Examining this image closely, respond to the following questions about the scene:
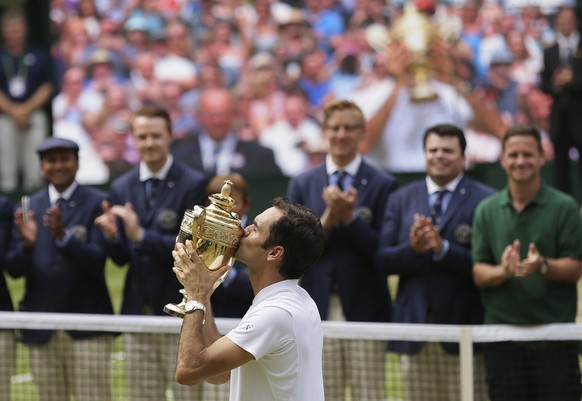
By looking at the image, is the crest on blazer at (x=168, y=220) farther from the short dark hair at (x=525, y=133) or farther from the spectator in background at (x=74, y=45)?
the spectator in background at (x=74, y=45)

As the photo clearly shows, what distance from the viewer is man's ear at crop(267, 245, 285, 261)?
16.3ft

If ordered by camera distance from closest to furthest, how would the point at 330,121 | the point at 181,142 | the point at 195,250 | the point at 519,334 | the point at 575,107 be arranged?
the point at 195,250 < the point at 519,334 < the point at 330,121 < the point at 575,107 < the point at 181,142

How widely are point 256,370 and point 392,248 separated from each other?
2.90 metres

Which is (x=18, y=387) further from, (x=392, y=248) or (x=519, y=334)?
(x=519, y=334)

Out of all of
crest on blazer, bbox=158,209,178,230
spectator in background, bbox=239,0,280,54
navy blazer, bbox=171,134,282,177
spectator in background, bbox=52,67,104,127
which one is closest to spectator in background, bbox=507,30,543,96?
spectator in background, bbox=239,0,280,54

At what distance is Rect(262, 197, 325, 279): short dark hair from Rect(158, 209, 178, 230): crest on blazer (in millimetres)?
3278

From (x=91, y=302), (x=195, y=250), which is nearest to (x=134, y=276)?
(x=91, y=302)

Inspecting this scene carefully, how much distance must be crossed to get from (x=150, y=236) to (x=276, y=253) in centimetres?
314

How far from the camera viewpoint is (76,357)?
8.09 meters

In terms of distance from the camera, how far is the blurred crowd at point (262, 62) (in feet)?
Result: 45.2

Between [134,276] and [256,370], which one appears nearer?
[256,370]

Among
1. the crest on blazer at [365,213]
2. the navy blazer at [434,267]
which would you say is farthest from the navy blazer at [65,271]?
the navy blazer at [434,267]

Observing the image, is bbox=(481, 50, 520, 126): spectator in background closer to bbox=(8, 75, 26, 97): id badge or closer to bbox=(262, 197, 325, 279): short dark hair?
bbox=(8, 75, 26, 97): id badge

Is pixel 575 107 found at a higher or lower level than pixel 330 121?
higher
